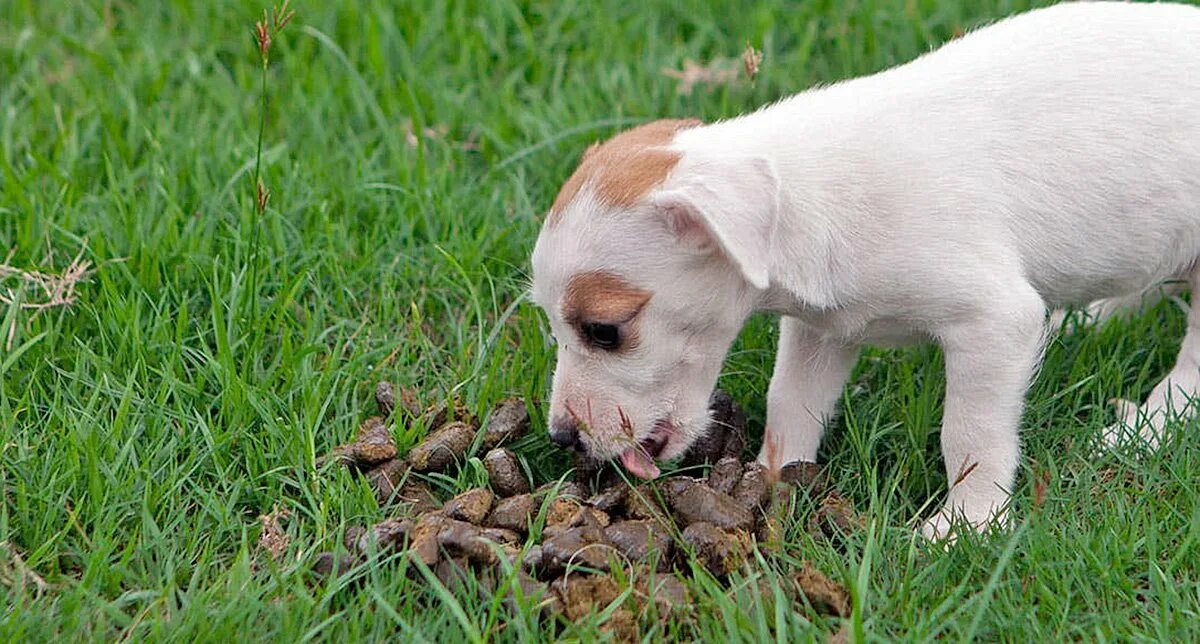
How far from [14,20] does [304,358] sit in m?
3.37

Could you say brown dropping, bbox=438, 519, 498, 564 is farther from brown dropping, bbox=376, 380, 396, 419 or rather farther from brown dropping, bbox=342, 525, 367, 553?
brown dropping, bbox=376, 380, 396, 419

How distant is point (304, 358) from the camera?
5.05 meters

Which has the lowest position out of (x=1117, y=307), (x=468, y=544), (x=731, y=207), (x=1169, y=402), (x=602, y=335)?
(x=1117, y=307)

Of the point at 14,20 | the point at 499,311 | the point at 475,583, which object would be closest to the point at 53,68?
the point at 14,20

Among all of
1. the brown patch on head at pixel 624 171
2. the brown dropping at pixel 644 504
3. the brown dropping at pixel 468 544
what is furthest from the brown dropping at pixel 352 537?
the brown patch on head at pixel 624 171

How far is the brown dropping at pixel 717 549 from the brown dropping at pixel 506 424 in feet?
2.71

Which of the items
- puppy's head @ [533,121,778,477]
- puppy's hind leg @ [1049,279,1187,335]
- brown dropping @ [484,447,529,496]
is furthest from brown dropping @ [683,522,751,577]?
puppy's hind leg @ [1049,279,1187,335]

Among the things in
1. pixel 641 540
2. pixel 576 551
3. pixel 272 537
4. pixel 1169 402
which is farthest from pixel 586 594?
pixel 1169 402

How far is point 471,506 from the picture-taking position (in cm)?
434

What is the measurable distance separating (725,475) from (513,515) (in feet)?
2.20

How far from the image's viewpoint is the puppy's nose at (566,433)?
14.2 ft

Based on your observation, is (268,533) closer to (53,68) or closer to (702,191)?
(702,191)

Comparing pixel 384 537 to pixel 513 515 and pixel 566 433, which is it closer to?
Result: pixel 513 515

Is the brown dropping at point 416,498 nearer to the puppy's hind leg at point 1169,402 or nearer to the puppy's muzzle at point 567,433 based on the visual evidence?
the puppy's muzzle at point 567,433
